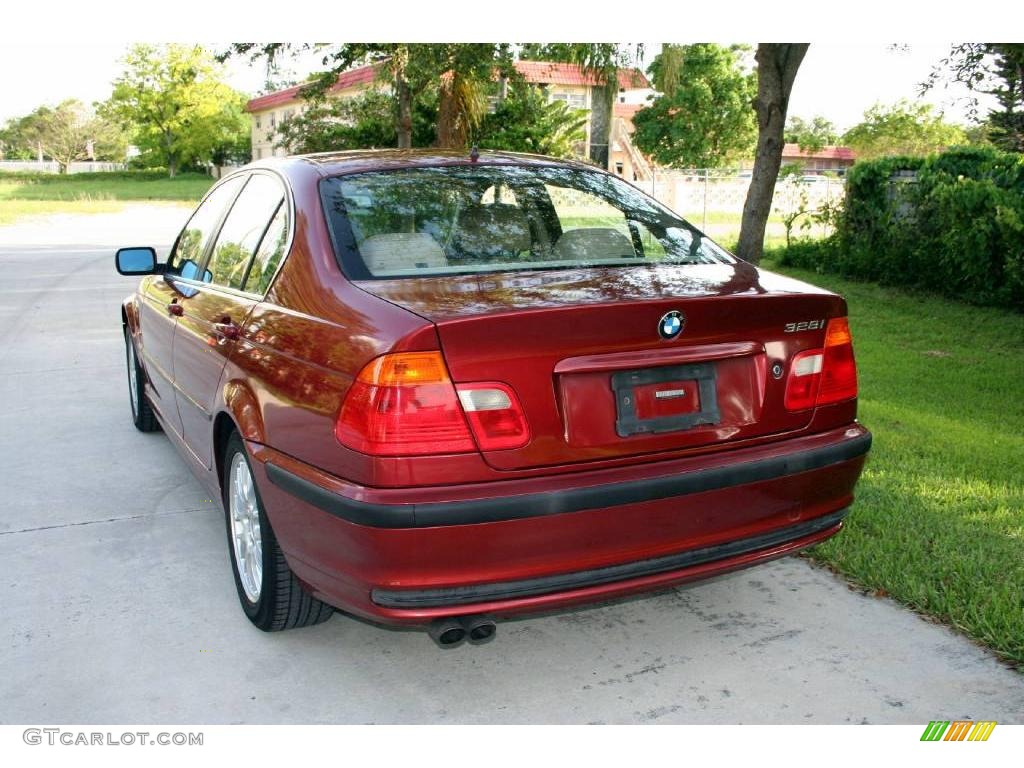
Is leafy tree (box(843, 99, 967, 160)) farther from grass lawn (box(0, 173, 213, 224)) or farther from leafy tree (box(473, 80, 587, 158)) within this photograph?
grass lawn (box(0, 173, 213, 224))

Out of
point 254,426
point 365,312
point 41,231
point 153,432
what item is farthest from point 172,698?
point 41,231

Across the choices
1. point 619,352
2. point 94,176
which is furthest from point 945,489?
point 94,176

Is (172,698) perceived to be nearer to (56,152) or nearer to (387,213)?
(387,213)

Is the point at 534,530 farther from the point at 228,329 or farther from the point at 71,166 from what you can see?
the point at 71,166

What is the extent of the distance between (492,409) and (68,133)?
380 ft

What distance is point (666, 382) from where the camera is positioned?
9.59ft

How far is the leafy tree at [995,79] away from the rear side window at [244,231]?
7381 millimetres

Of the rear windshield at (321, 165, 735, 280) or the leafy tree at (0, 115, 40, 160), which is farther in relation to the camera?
the leafy tree at (0, 115, 40, 160)

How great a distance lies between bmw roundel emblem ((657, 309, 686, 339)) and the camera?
9.53ft

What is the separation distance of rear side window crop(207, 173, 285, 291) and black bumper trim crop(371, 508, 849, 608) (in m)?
1.44

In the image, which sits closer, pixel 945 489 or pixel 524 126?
pixel 945 489

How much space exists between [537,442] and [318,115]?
89.3 feet

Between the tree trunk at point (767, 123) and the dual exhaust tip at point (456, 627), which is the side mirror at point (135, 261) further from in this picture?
the tree trunk at point (767, 123)
